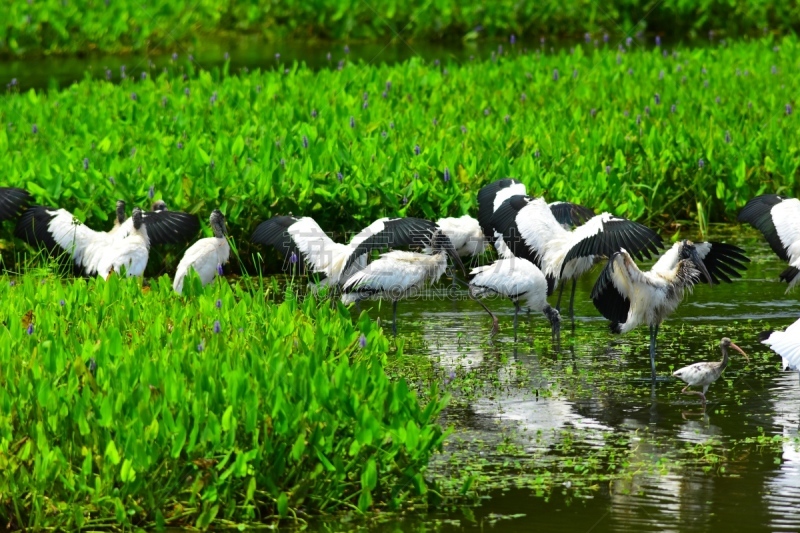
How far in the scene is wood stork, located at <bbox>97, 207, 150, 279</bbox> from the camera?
8.86m

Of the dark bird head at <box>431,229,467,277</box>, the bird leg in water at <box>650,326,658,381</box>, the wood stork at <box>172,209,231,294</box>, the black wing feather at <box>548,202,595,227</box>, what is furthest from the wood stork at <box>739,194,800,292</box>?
the wood stork at <box>172,209,231,294</box>

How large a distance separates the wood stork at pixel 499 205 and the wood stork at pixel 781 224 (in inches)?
46.2

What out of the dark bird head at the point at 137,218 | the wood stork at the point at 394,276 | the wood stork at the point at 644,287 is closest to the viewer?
the wood stork at the point at 644,287

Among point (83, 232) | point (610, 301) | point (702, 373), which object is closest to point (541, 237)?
point (610, 301)

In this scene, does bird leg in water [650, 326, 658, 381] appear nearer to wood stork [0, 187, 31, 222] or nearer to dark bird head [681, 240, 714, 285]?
dark bird head [681, 240, 714, 285]

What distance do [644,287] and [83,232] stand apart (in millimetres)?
4089

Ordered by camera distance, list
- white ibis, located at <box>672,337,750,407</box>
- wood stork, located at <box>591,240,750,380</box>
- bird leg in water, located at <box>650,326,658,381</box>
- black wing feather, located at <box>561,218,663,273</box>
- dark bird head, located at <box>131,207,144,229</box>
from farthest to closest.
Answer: dark bird head, located at <box>131,207,144,229</box>, black wing feather, located at <box>561,218,663,273</box>, wood stork, located at <box>591,240,750,380</box>, bird leg in water, located at <box>650,326,658,381</box>, white ibis, located at <box>672,337,750,407</box>

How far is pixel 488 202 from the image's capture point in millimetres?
9906

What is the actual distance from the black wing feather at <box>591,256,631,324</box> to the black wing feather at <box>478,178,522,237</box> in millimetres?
1859

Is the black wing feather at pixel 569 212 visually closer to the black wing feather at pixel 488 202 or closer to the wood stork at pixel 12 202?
the black wing feather at pixel 488 202

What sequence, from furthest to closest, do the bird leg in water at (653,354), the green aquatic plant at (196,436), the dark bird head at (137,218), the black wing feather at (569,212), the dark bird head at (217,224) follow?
the black wing feather at (569,212), the dark bird head at (217,224), the dark bird head at (137,218), the bird leg in water at (653,354), the green aquatic plant at (196,436)

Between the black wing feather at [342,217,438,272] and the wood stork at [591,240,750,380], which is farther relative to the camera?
the black wing feather at [342,217,438,272]

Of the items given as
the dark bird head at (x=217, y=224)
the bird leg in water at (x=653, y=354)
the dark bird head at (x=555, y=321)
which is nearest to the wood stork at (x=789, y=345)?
the bird leg in water at (x=653, y=354)

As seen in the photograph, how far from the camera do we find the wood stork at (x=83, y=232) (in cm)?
927
